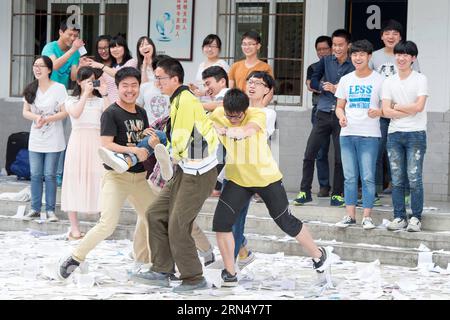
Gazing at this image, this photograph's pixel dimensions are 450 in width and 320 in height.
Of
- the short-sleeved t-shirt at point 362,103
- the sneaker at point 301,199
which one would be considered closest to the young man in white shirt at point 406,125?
the short-sleeved t-shirt at point 362,103

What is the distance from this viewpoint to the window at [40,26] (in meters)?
13.8

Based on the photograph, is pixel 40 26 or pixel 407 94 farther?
pixel 40 26

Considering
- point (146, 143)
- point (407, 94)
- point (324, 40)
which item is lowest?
point (146, 143)

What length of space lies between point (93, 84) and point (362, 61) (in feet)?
8.82

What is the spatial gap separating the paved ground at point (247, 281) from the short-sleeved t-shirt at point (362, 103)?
130cm

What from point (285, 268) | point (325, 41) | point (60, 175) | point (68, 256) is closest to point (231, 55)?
point (325, 41)

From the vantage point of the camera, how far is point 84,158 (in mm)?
10578

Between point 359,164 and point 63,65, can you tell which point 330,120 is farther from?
point 63,65

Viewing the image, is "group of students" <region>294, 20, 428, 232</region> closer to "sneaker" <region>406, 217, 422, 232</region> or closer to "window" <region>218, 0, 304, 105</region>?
"sneaker" <region>406, 217, 422, 232</region>

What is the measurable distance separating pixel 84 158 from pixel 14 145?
3141 mm

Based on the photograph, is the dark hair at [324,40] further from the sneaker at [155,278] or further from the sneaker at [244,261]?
the sneaker at [155,278]

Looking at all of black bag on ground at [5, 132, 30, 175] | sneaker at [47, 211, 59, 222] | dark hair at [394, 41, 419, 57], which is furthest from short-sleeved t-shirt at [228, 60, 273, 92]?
black bag on ground at [5, 132, 30, 175]

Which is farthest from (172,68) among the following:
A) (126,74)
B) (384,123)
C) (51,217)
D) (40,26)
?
(40,26)
